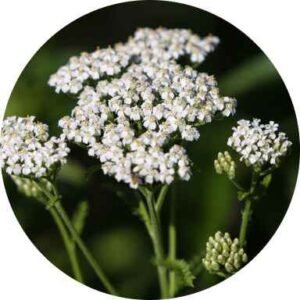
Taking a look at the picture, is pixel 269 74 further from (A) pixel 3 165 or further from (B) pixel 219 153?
(A) pixel 3 165

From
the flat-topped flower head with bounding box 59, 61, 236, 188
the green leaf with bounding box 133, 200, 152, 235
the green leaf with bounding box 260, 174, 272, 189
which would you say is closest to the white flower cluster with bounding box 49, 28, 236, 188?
the flat-topped flower head with bounding box 59, 61, 236, 188

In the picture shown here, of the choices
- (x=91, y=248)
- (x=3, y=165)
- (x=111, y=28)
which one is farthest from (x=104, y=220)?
(x=111, y=28)

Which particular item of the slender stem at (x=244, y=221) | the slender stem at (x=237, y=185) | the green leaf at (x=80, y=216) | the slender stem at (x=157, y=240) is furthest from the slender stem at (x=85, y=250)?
the slender stem at (x=237, y=185)

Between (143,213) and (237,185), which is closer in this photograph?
(237,185)

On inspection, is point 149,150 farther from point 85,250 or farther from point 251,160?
point 85,250

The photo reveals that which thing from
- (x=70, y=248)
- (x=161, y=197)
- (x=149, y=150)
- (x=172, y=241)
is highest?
(x=149, y=150)

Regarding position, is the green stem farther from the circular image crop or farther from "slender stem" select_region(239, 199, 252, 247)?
"slender stem" select_region(239, 199, 252, 247)

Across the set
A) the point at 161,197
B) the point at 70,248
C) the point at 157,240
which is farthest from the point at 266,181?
the point at 70,248

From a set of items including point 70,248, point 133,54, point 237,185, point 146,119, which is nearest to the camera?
point 146,119
